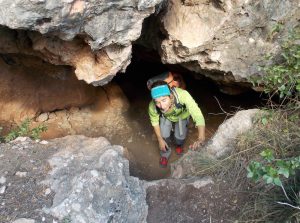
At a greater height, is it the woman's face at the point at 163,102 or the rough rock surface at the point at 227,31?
the rough rock surface at the point at 227,31

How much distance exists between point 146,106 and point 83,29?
7.94 feet

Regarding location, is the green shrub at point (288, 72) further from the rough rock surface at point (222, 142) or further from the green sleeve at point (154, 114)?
the green sleeve at point (154, 114)

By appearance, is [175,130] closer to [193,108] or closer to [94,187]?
[193,108]

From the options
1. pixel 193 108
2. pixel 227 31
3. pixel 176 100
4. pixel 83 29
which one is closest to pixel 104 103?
pixel 176 100

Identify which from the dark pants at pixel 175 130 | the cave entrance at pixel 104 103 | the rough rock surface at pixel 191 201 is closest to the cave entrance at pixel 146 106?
the cave entrance at pixel 104 103

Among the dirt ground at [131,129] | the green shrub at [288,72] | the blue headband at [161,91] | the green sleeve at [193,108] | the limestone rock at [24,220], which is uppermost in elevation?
the green shrub at [288,72]

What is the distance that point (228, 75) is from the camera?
3.44 m

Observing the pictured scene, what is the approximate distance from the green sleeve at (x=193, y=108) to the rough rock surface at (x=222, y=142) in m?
0.32

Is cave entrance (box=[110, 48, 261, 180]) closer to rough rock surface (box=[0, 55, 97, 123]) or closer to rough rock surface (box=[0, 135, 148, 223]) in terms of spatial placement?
rough rock surface (box=[0, 55, 97, 123])

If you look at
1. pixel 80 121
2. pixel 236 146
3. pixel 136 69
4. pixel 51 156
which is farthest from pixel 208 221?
pixel 136 69

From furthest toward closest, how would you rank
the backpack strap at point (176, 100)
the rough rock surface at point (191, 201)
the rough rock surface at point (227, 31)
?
1. the backpack strap at point (176, 100)
2. the rough rock surface at point (227, 31)
3. the rough rock surface at point (191, 201)

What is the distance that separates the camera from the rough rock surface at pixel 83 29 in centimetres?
213

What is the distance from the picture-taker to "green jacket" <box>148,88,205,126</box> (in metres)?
3.24

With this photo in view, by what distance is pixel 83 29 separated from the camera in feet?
8.03
